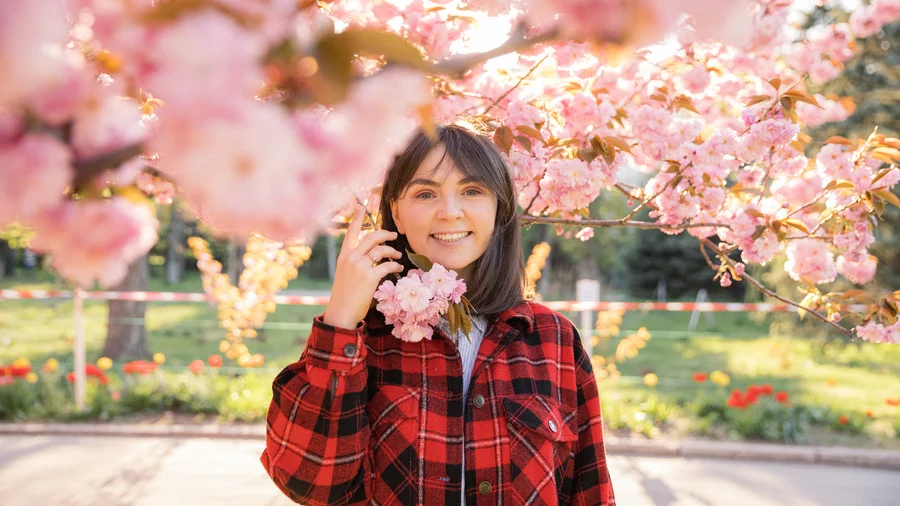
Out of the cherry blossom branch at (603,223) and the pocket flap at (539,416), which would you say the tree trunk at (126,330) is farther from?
the pocket flap at (539,416)

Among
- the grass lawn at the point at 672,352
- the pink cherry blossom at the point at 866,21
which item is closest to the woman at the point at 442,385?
the pink cherry blossom at the point at 866,21

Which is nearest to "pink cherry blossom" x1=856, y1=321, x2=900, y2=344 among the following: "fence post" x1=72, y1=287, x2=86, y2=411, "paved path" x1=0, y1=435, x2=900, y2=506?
"paved path" x1=0, y1=435, x2=900, y2=506

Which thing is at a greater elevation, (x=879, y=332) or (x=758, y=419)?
(x=879, y=332)

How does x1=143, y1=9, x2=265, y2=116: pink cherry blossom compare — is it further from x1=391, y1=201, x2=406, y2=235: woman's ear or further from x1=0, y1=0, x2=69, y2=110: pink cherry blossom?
x1=391, y1=201, x2=406, y2=235: woman's ear

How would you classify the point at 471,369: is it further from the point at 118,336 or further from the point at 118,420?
the point at 118,336

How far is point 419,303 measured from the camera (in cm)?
131

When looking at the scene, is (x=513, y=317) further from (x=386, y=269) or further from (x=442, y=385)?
(x=386, y=269)

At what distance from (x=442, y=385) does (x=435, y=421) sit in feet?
0.27

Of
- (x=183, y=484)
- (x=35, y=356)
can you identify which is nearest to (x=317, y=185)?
(x=183, y=484)

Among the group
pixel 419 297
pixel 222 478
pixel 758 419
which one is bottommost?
pixel 222 478

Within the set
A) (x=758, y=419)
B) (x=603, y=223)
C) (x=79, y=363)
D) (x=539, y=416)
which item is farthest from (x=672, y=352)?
(x=539, y=416)

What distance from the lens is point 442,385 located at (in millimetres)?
1479

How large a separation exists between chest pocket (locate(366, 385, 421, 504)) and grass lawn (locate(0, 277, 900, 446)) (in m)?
4.10

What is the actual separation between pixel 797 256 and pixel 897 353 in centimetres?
949
